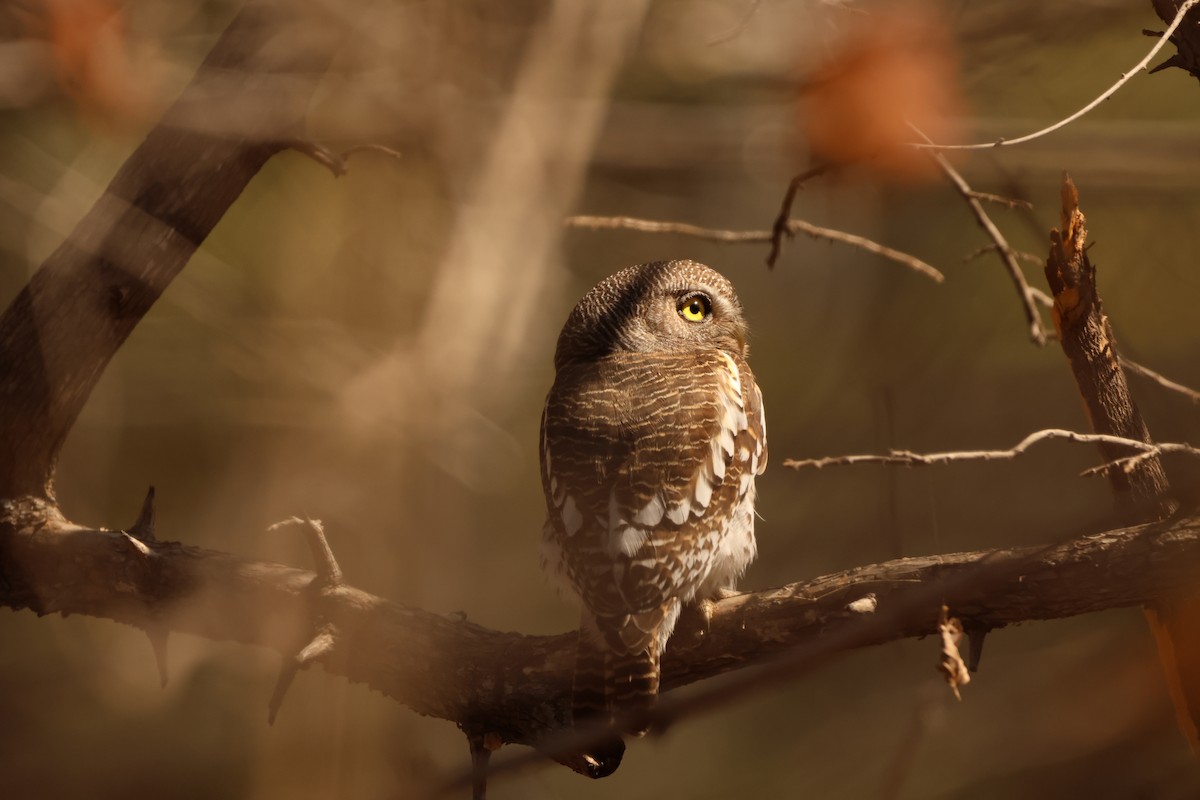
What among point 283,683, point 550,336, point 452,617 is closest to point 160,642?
point 283,683

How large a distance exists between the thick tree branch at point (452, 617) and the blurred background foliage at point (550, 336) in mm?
251

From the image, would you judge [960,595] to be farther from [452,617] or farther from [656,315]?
[656,315]

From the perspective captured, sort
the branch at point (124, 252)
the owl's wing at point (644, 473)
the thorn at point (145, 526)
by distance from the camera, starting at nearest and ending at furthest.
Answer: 1. the owl's wing at point (644, 473)
2. the thorn at point (145, 526)
3. the branch at point (124, 252)

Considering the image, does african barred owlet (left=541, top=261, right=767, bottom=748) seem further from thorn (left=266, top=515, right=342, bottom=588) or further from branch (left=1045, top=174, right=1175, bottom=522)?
branch (left=1045, top=174, right=1175, bottom=522)

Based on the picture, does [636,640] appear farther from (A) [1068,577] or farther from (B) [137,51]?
(B) [137,51]

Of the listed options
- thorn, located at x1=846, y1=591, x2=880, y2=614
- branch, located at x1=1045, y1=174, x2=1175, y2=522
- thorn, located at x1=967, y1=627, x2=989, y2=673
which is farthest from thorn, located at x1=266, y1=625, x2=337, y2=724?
branch, located at x1=1045, y1=174, x2=1175, y2=522

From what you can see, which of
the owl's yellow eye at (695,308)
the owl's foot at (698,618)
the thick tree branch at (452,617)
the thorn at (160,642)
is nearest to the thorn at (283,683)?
the thick tree branch at (452,617)

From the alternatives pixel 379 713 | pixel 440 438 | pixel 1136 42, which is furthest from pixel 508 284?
pixel 1136 42

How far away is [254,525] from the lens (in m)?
5.15

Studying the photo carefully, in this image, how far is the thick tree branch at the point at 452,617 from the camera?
2.35 m

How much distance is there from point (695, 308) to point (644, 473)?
1.13m

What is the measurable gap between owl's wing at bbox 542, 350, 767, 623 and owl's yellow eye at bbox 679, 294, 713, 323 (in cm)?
45

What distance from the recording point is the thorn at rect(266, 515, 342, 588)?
2.83 metres

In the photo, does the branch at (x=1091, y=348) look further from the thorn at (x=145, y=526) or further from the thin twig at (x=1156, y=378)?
the thorn at (x=145, y=526)
